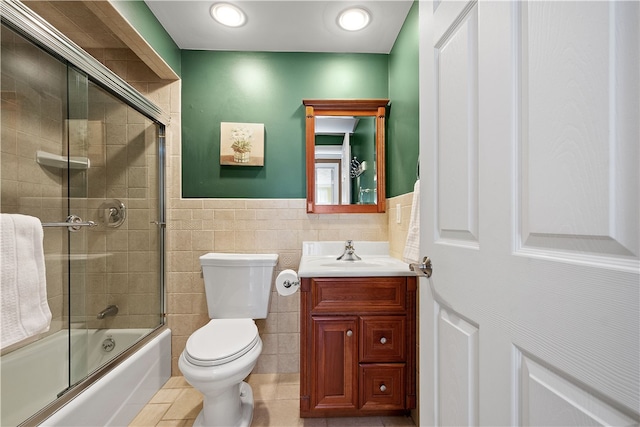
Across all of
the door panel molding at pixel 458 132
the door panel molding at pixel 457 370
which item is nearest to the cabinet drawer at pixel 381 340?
the door panel molding at pixel 457 370

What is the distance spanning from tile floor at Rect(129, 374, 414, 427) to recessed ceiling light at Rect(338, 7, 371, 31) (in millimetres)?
2299

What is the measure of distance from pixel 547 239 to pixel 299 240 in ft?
5.33

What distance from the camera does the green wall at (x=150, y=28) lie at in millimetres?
1381

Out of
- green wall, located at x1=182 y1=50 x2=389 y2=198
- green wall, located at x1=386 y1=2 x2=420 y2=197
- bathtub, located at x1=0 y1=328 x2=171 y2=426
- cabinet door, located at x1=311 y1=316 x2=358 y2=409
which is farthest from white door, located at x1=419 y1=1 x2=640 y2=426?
bathtub, located at x1=0 y1=328 x2=171 y2=426

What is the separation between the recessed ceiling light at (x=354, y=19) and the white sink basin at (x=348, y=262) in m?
1.41

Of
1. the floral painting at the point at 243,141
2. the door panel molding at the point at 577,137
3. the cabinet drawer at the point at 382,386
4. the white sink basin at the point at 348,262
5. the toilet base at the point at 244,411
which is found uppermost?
the floral painting at the point at 243,141

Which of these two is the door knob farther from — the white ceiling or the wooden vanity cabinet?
the white ceiling

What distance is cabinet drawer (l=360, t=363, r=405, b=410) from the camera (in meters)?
1.40

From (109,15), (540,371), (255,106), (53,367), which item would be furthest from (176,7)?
(540,371)

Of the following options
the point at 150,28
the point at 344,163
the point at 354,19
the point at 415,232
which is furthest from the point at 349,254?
the point at 150,28

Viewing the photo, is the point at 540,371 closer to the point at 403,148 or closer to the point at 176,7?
the point at 403,148

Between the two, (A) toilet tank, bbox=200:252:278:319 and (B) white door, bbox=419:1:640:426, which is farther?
(A) toilet tank, bbox=200:252:278:319

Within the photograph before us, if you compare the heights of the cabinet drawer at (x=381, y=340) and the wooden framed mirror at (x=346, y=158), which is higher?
the wooden framed mirror at (x=346, y=158)

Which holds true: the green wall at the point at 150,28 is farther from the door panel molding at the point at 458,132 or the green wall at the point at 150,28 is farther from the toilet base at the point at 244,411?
the toilet base at the point at 244,411
